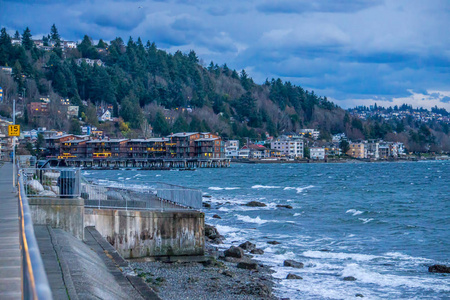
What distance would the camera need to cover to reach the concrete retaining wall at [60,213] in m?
12.7

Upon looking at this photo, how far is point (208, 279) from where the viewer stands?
50.6ft

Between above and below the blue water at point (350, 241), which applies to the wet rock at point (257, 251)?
above

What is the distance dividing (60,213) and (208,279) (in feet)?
16.0

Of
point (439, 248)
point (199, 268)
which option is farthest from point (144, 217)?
point (439, 248)

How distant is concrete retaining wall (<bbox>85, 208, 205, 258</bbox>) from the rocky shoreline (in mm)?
471

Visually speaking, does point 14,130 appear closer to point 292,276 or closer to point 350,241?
point 292,276

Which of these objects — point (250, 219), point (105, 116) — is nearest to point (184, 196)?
point (250, 219)

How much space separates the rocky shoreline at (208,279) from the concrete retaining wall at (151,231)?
471 millimetres

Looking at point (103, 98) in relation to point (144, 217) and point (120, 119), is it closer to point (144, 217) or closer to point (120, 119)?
point (120, 119)

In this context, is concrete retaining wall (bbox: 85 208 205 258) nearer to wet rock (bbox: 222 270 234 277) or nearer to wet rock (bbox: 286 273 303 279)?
wet rock (bbox: 222 270 234 277)

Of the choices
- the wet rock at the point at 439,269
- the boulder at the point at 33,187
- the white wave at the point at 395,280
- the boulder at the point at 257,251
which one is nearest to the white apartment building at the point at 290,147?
the boulder at the point at 257,251

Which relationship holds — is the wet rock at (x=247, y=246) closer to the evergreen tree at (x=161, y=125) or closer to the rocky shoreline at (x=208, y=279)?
the rocky shoreline at (x=208, y=279)

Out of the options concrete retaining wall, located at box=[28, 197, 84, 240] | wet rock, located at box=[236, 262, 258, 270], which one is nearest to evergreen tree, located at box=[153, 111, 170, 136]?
wet rock, located at box=[236, 262, 258, 270]

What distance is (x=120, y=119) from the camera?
192 metres
